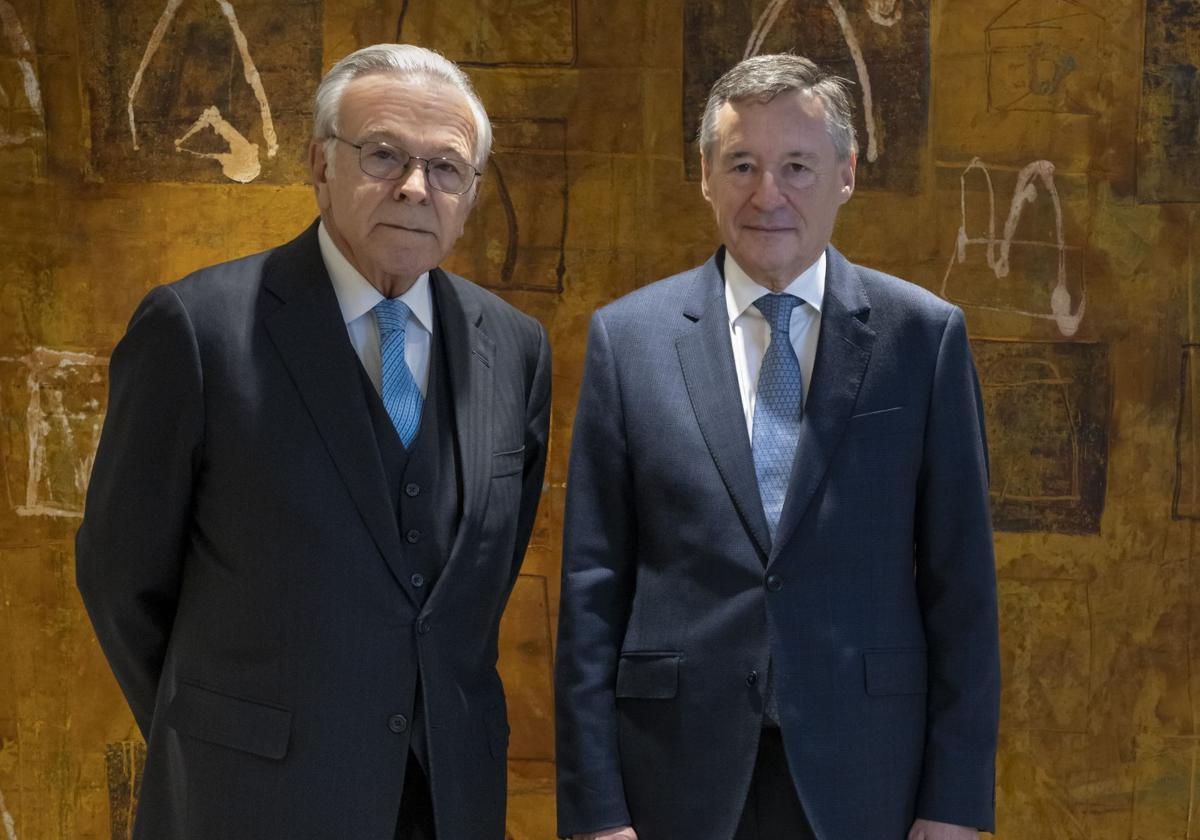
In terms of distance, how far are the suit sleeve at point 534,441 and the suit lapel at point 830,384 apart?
507 mm

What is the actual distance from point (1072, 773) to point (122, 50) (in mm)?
2775

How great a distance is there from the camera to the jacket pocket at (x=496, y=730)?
2.01 meters

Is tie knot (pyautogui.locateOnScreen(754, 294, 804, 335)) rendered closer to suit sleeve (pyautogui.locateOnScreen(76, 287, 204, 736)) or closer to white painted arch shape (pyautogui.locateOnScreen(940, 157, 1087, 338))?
suit sleeve (pyautogui.locateOnScreen(76, 287, 204, 736))

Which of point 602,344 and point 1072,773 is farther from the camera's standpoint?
point 1072,773

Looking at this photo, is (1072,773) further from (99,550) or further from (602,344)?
(99,550)

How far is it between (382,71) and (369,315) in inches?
14.5

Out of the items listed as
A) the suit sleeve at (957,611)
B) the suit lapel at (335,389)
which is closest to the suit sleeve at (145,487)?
the suit lapel at (335,389)

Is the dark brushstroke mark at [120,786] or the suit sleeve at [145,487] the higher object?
the suit sleeve at [145,487]

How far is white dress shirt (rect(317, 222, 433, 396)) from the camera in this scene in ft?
→ 6.52

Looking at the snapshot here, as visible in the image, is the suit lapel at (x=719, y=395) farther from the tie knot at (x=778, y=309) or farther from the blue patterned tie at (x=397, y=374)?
the blue patterned tie at (x=397, y=374)

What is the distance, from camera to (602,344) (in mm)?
2074

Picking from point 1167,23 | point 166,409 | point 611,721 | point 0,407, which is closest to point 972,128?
point 1167,23

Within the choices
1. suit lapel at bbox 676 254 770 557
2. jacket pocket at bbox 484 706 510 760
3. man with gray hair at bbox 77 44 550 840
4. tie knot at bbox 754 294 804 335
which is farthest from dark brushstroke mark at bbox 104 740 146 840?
tie knot at bbox 754 294 804 335

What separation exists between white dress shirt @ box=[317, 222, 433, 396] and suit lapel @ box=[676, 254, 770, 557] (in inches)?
15.6
